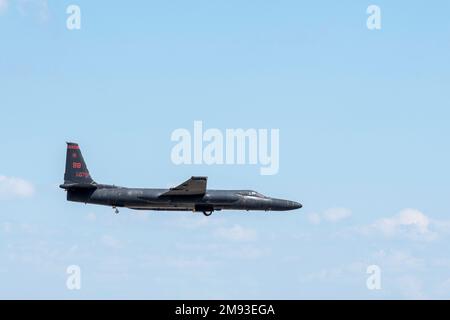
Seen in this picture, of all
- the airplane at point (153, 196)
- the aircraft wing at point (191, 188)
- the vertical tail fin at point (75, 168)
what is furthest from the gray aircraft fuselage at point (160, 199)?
the vertical tail fin at point (75, 168)

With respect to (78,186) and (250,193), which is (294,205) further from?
(78,186)

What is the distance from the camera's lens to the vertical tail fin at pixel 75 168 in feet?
428

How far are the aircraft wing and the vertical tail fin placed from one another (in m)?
10.5

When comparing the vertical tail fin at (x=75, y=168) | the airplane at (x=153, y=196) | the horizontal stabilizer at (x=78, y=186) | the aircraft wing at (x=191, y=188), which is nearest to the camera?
the aircraft wing at (x=191, y=188)

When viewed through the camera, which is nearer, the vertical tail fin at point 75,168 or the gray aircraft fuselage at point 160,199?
the gray aircraft fuselage at point 160,199

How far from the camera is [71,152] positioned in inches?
5212

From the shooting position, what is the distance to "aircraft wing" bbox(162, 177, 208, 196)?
408ft

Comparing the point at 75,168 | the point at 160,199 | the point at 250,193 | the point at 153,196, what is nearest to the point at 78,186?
the point at 75,168

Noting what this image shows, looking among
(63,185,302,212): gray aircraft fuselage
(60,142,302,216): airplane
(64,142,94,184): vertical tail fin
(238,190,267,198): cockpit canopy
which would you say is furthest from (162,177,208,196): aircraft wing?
(64,142,94,184): vertical tail fin

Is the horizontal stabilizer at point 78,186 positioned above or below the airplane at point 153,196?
above

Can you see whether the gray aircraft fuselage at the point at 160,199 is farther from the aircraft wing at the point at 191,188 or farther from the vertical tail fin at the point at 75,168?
the vertical tail fin at the point at 75,168
